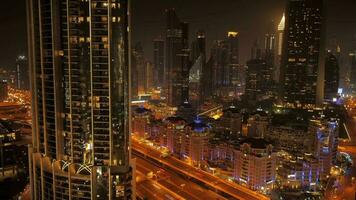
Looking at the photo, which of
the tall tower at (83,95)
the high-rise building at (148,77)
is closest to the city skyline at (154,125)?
the tall tower at (83,95)

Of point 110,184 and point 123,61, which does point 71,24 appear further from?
point 110,184

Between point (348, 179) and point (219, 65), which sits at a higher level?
point (219, 65)

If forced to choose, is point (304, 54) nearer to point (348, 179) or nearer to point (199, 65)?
point (199, 65)

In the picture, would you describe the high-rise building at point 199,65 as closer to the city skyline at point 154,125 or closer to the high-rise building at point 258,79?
the city skyline at point 154,125

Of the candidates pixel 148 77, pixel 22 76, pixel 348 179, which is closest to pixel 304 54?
pixel 348 179

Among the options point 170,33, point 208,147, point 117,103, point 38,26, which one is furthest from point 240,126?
point 38,26

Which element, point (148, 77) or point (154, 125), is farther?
point (148, 77)

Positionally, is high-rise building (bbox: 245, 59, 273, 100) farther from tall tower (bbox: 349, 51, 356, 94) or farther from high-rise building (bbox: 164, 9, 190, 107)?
high-rise building (bbox: 164, 9, 190, 107)
